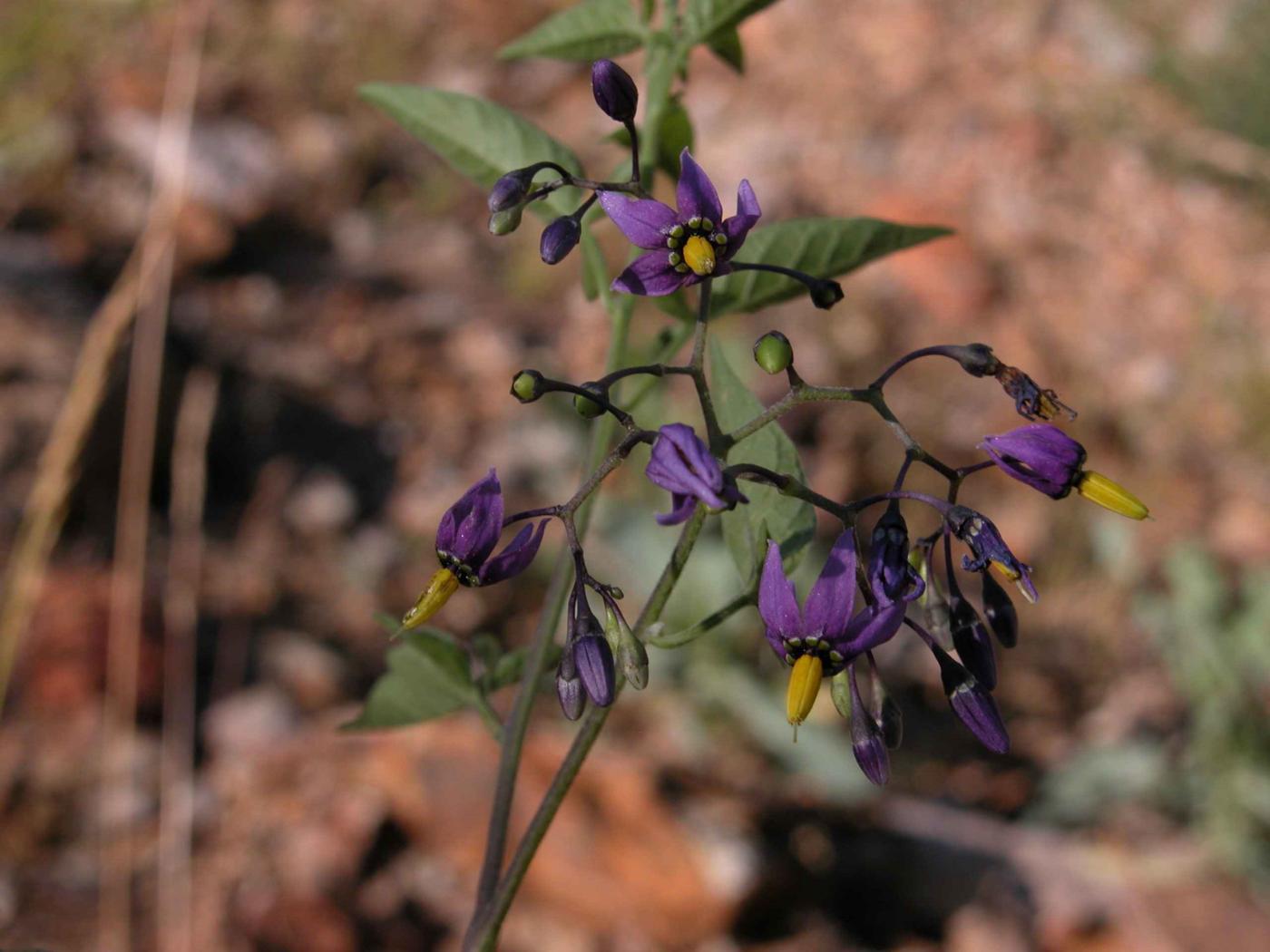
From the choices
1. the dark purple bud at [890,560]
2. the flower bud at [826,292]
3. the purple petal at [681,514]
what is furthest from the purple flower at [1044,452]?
the purple petal at [681,514]

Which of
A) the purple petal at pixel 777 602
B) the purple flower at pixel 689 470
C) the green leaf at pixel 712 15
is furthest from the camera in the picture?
the green leaf at pixel 712 15

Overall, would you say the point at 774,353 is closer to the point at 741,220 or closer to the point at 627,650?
the point at 741,220

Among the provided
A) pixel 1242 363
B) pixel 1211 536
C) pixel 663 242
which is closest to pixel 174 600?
pixel 663 242

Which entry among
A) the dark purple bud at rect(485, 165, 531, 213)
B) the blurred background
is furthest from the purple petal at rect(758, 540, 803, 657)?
the blurred background

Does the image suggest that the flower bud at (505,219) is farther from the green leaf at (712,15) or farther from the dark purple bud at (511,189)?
the green leaf at (712,15)

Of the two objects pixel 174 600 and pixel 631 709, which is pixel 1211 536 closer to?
pixel 631 709

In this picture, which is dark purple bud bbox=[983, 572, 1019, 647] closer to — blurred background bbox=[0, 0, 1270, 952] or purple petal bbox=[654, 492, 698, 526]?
purple petal bbox=[654, 492, 698, 526]
